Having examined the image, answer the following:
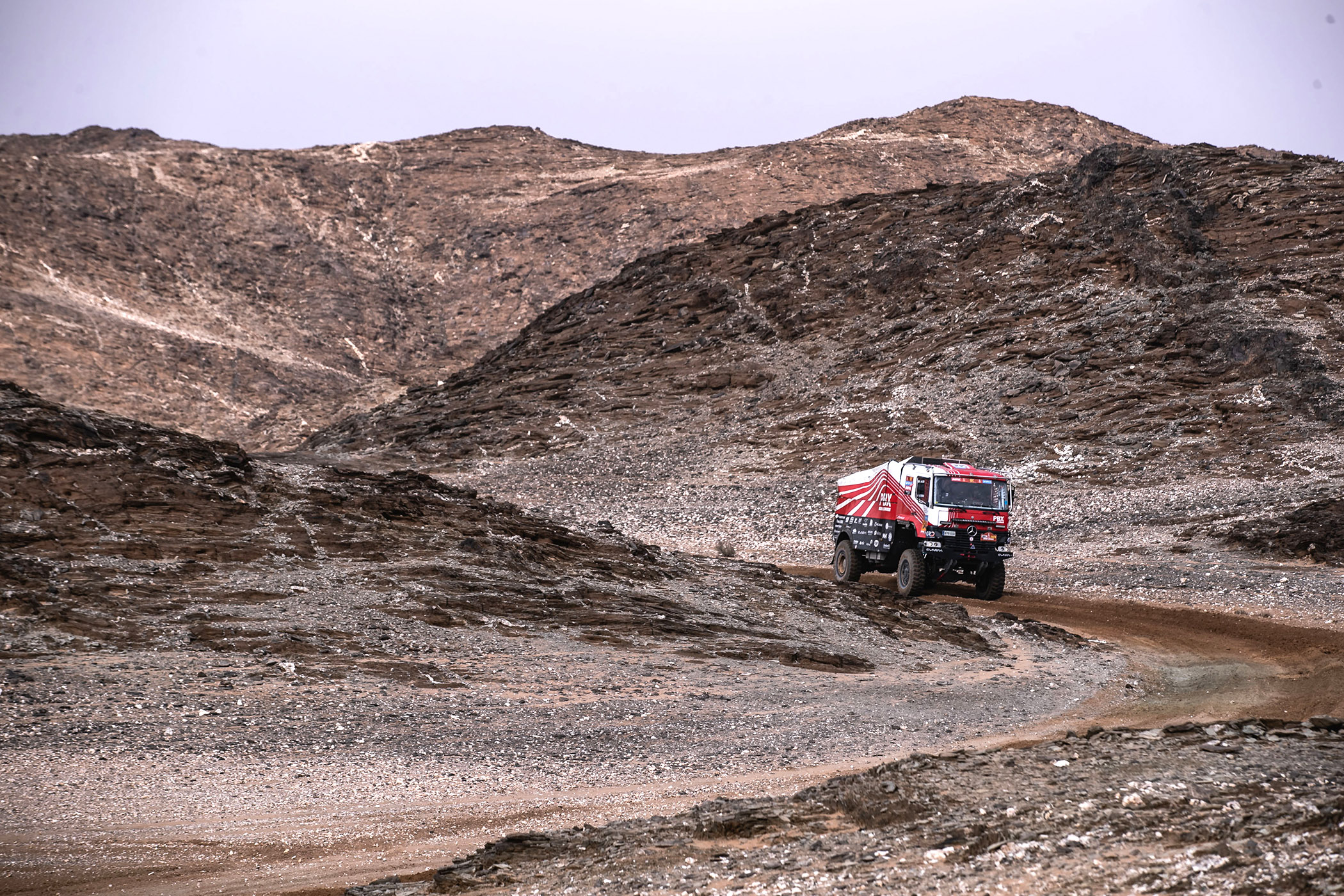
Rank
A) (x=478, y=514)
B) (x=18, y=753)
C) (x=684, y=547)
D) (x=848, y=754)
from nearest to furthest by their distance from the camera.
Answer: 1. (x=18, y=753)
2. (x=848, y=754)
3. (x=478, y=514)
4. (x=684, y=547)

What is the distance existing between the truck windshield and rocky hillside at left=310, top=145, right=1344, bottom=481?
13716 millimetres

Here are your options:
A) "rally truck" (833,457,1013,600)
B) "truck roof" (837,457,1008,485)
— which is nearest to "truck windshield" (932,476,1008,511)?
"rally truck" (833,457,1013,600)

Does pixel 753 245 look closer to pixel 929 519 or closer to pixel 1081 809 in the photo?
pixel 929 519

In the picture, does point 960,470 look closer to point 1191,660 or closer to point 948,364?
point 1191,660

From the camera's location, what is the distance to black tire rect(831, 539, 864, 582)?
24.9 meters

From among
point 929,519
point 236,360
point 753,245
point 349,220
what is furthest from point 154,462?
point 349,220

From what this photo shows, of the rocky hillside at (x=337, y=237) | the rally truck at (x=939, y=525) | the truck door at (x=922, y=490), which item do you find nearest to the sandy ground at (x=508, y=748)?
the rally truck at (x=939, y=525)

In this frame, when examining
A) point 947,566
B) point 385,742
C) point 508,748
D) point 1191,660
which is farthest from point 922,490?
point 385,742

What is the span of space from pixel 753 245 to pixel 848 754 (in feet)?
155

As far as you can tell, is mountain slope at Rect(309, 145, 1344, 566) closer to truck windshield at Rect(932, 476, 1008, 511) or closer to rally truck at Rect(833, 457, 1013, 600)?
rally truck at Rect(833, 457, 1013, 600)

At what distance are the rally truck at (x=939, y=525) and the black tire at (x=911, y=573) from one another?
14mm

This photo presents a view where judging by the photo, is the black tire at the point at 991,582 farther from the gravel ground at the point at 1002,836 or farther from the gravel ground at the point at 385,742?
the gravel ground at the point at 1002,836

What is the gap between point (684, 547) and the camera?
106 ft

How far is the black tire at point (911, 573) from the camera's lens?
75.2ft
